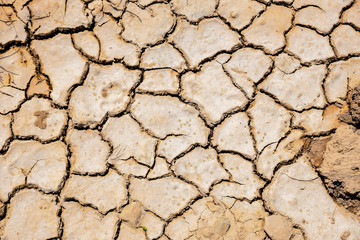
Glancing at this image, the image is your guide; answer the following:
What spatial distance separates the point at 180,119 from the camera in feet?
7.18

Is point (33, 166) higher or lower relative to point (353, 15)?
lower

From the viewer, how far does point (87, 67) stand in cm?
225

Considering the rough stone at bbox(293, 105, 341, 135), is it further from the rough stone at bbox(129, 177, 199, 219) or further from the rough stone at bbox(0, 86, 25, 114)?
the rough stone at bbox(0, 86, 25, 114)

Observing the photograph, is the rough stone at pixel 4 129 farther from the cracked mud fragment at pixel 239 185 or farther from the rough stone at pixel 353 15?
the rough stone at pixel 353 15

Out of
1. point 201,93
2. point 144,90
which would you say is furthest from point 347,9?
point 144,90

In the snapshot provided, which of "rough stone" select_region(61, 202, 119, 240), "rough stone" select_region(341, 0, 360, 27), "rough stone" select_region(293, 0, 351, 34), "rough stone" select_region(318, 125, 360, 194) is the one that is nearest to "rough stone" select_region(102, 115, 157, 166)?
"rough stone" select_region(61, 202, 119, 240)

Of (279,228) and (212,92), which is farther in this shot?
(212,92)

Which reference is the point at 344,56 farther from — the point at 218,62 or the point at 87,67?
the point at 87,67

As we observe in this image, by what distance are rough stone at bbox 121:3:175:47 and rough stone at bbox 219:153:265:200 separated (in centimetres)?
100

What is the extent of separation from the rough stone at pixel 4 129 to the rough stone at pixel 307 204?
1.76 meters

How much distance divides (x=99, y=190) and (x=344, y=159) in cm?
160

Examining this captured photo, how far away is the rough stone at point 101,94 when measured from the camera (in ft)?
7.16

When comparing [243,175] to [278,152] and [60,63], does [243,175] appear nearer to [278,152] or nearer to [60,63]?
[278,152]

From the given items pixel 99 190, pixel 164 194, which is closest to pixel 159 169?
pixel 164 194
